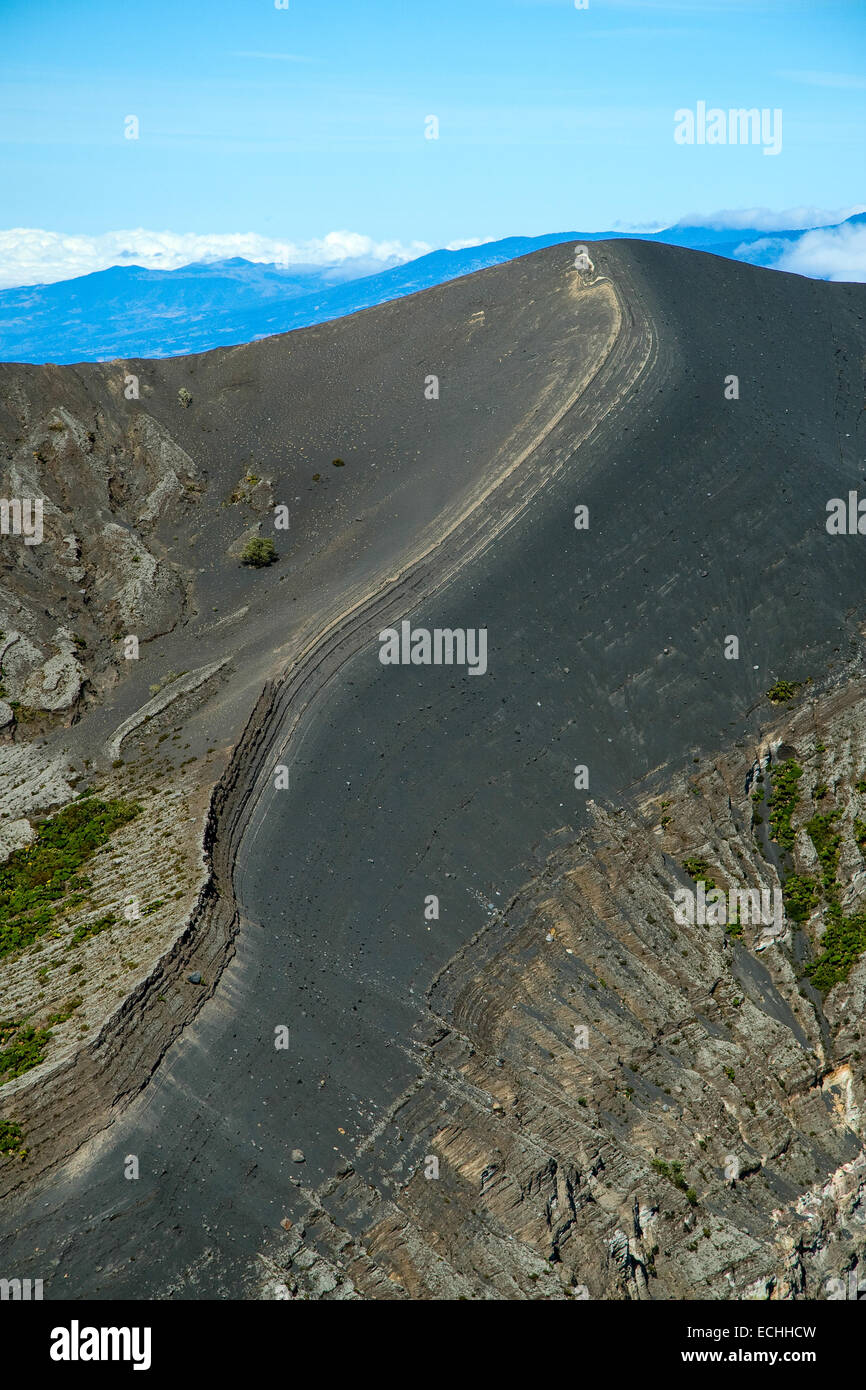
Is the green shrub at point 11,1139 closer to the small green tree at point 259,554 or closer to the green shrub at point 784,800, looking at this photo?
the green shrub at point 784,800

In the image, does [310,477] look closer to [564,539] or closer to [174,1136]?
[564,539]

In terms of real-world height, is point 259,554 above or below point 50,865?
above

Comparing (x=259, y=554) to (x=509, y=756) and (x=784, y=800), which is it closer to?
(x=509, y=756)

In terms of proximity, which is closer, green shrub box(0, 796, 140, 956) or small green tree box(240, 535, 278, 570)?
green shrub box(0, 796, 140, 956)

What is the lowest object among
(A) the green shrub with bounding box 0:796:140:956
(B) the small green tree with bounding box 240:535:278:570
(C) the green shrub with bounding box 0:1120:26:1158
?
(C) the green shrub with bounding box 0:1120:26:1158

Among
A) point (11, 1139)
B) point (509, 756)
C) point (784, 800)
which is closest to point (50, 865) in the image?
point (11, 1139)

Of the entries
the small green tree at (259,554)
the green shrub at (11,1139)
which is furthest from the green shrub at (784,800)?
the green shrub at (11,1139)

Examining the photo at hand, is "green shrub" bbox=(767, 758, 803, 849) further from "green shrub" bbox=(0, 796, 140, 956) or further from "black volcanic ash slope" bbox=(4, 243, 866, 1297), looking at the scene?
"green shrub" bbox=(0, 796, 140, 956)

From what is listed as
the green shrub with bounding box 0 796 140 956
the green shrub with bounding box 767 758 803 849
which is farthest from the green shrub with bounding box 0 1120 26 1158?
the green shrub with bounding box 767 758 803 849
